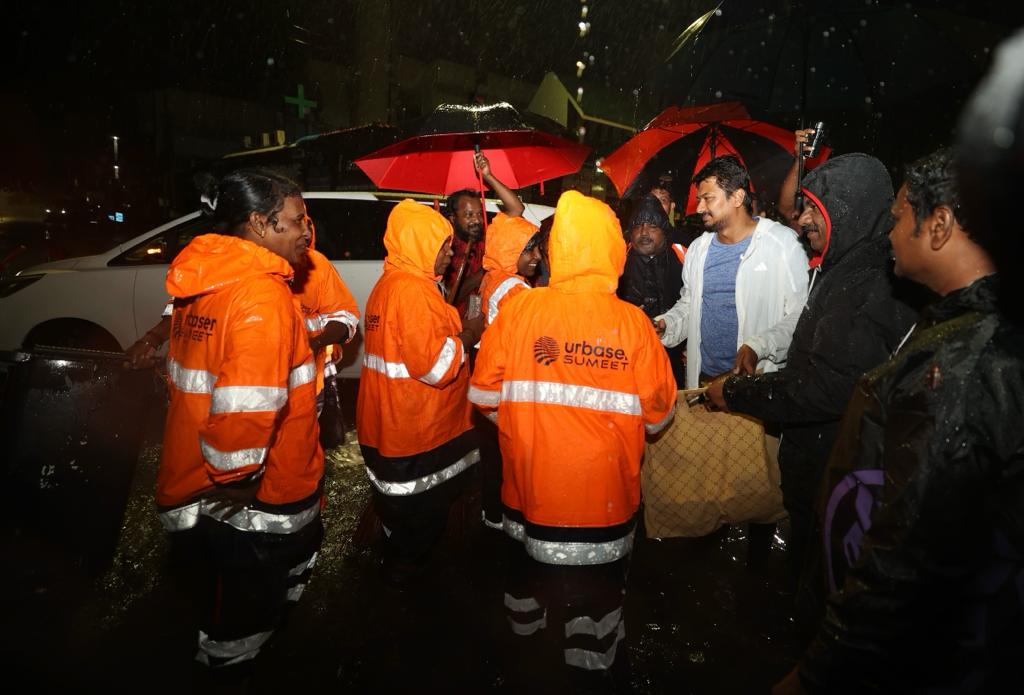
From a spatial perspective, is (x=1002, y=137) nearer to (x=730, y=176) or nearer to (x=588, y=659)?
(x=588, y=659)

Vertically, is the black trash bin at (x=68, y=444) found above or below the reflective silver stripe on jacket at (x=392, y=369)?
below

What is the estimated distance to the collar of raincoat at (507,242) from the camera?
3359 millimetres

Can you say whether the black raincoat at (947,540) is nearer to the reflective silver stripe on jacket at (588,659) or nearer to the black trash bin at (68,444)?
the reflective silver stripe on jacket at (588,659)

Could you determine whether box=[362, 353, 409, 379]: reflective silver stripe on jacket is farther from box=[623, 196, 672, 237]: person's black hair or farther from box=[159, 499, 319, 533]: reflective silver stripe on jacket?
box=[623, 196, 672, 237]: person's black hair

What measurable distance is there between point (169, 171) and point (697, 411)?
22.9 m

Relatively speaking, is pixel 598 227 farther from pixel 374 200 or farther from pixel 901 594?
pixel 374 200

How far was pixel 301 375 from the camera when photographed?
7.12 ft

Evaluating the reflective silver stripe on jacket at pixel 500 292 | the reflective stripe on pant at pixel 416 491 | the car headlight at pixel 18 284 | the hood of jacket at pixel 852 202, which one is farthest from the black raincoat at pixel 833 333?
the car headlight at pixel 18 284

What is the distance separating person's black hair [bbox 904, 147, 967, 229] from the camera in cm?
134

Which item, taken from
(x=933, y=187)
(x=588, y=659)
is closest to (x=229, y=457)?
(x=588, y=659)

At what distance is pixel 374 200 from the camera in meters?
5.84

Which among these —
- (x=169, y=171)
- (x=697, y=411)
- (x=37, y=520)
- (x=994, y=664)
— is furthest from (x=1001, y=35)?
(x=169, y=171)

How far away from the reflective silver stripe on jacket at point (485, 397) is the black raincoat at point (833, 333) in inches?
41.7

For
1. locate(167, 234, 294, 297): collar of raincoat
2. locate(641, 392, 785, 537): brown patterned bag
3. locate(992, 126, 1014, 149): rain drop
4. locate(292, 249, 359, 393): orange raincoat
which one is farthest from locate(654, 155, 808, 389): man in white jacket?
locate(167, 234, 294, 297): collar of raincoat
